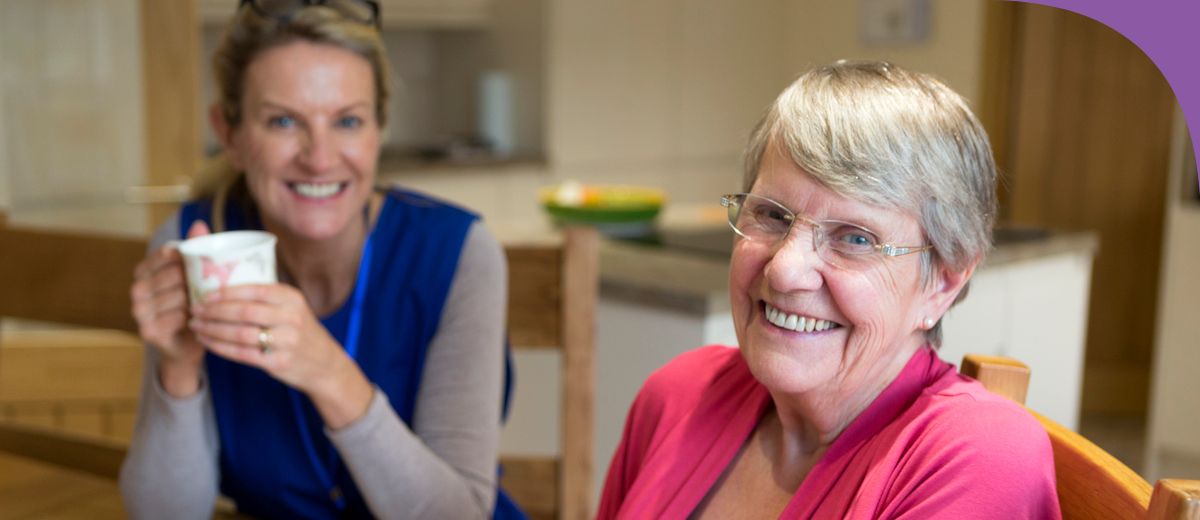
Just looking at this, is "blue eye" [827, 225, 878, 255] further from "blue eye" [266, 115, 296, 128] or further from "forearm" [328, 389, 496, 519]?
"blue eye" [266, 115, 296, 128]

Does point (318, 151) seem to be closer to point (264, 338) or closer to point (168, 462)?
A: point (264, 338)

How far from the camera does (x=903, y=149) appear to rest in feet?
2.87

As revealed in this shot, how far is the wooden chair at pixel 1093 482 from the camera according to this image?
0.66m

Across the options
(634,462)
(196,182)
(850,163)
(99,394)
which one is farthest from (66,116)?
(850,163)

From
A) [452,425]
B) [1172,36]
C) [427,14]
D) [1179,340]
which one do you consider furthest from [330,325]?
[427,14]

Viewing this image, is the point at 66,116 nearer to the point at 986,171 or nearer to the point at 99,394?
the point at 99,394

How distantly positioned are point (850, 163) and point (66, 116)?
282 centimetres

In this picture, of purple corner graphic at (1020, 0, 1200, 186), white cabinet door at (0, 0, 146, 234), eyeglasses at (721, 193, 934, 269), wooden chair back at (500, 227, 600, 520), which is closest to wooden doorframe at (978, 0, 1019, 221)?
white cabinet door at (0, 0, 146, 234)

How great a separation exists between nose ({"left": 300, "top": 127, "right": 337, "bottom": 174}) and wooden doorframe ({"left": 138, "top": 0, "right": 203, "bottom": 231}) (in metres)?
1.95

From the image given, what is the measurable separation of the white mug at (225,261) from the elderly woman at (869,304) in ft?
1.54

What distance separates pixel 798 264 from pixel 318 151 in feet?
2.30

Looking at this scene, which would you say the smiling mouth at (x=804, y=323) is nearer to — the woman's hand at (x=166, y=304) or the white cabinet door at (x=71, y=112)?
the woman's hand at (x=166, y=304)

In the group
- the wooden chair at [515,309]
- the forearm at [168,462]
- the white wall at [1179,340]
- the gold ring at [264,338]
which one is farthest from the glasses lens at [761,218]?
the white wall at [1179,340]

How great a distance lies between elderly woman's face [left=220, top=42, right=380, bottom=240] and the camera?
1.40m
